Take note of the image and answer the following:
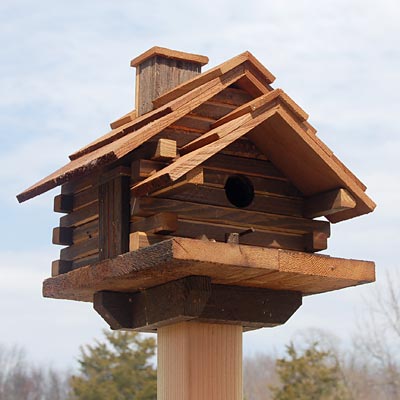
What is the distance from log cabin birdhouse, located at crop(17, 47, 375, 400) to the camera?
5.33 m

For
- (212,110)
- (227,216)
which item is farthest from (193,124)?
(227,216)

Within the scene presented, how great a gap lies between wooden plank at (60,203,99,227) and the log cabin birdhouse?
0.04 ft

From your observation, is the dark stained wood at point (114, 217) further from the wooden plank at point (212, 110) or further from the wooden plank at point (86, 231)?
the wooden plank at point (212, 110)

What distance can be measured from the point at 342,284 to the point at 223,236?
78cm

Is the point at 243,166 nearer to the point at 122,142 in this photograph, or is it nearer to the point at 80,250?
the point at 122,142

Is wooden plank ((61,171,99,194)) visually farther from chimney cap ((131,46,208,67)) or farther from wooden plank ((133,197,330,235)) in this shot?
chimney cap ((131,46,208,67))

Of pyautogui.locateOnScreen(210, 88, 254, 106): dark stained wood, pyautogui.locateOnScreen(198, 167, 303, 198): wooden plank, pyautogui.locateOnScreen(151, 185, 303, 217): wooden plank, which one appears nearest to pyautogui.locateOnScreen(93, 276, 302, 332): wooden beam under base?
pyautogui.locateOnScreen(151, 185, 303, 217): wooden plank

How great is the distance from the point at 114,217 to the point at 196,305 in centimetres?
73

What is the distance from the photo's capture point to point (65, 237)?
6285 millimetres

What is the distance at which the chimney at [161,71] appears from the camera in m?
6.62

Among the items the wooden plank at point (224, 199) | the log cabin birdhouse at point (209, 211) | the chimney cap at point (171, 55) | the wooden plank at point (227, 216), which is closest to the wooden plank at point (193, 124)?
the log cabin birdhouse at point (209, 211)

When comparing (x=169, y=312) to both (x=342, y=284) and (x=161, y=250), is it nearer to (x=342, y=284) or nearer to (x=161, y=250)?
(x=161, y=250)

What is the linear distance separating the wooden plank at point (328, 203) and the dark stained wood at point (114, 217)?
113 cm

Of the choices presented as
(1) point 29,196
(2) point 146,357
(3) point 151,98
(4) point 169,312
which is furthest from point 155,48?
(2) point 146,357
